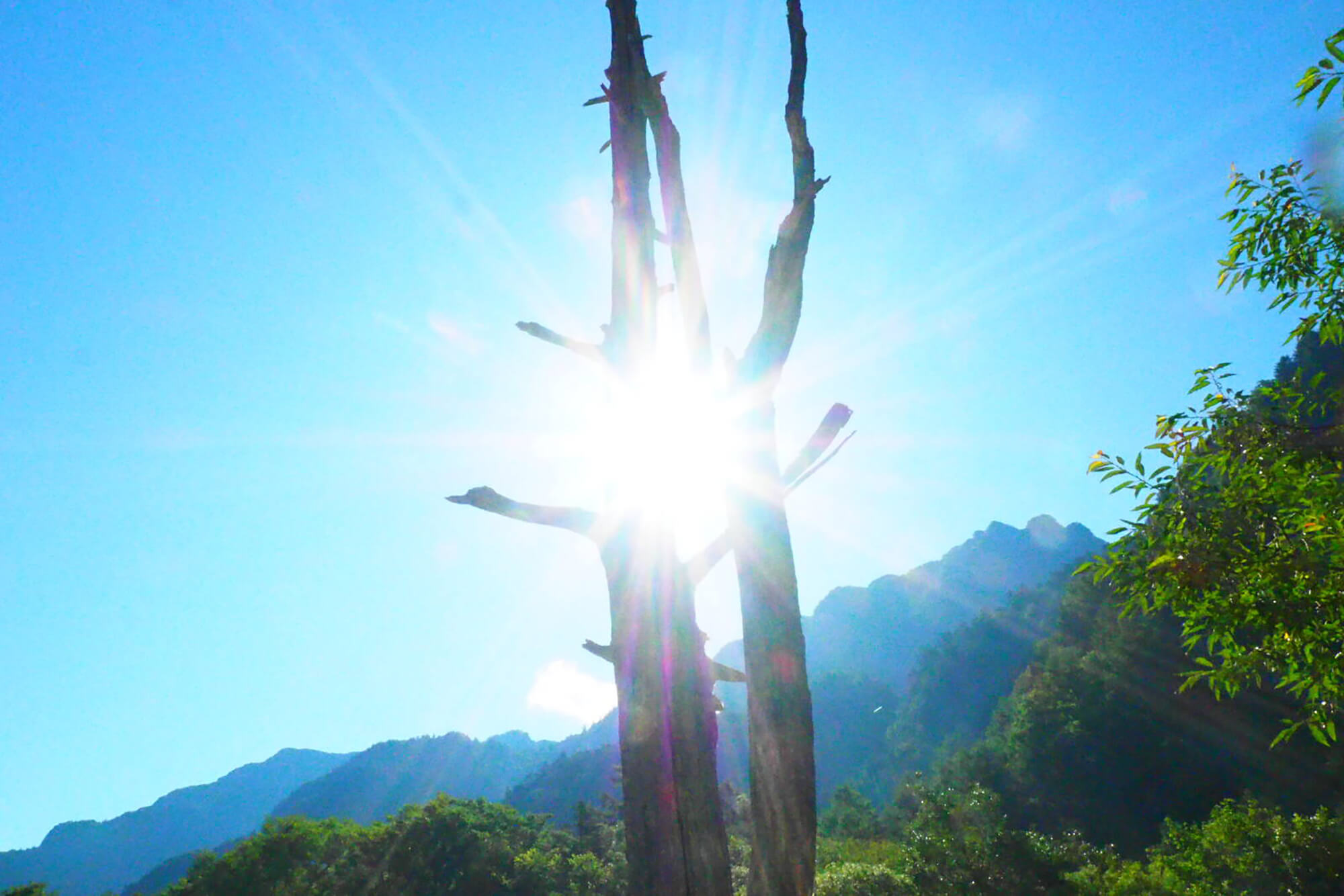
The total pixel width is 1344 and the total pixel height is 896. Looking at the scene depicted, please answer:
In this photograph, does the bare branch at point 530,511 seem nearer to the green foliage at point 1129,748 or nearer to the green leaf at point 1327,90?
the green leaf at point 1327,90

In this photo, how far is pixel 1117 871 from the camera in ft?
65.9

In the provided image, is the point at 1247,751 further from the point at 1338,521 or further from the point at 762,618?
the point at 762,618

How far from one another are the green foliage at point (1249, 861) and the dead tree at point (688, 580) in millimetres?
18057

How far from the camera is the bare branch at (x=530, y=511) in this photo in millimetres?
3887

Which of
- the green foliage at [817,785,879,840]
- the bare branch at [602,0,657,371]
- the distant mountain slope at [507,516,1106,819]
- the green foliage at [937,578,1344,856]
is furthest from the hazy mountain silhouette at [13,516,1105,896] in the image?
the bare branch at [602,0,657,371]

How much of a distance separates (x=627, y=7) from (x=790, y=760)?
14.5 feet

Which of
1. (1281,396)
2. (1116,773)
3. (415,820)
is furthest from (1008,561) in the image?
(1281,396)

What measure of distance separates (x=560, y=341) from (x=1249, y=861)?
777 inches

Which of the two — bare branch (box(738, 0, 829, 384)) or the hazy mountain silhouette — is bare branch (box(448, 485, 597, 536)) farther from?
the hazy mountain silhouette

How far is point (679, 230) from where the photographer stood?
396 cm

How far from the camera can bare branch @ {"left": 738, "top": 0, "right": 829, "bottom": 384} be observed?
11.4ft

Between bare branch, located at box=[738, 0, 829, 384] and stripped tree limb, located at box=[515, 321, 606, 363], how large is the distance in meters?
1.06

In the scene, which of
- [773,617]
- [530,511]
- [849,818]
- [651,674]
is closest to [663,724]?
[651,674]

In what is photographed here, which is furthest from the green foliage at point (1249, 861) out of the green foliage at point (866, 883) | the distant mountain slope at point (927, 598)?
the distant mountain slope at point (927, 598)
